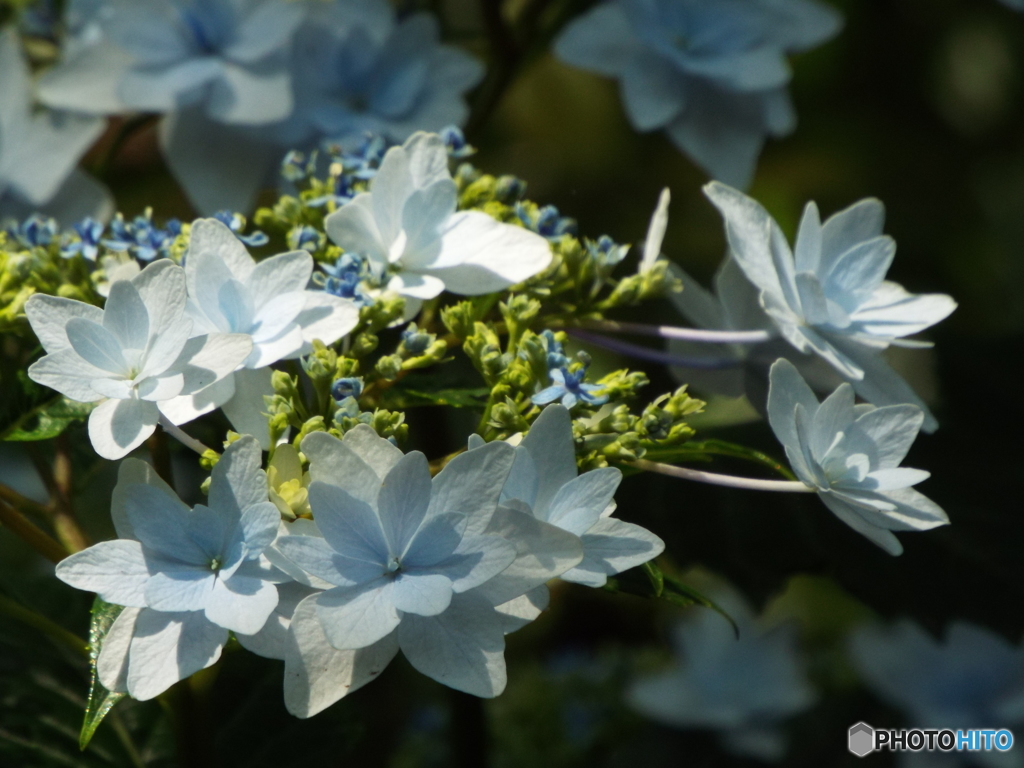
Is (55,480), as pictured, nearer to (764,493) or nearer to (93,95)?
(93,95)

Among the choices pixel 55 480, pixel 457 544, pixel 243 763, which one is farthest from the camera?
pixel 243 763

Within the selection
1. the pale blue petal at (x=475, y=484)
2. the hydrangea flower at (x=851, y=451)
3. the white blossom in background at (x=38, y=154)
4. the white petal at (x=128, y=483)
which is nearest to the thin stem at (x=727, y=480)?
the hydrangea flower at (x=851, y=451)

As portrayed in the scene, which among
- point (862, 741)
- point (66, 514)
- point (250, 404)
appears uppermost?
point (250, 404)

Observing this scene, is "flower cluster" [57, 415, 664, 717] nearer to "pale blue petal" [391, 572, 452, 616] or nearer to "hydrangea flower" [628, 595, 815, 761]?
"pale blue petal" [391, 572, 452, 616]

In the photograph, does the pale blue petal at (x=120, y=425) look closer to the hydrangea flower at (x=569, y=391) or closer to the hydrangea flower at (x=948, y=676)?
the hydrangea flower at (x=569, y=391)

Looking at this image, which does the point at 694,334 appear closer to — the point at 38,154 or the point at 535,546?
the point at 535,546

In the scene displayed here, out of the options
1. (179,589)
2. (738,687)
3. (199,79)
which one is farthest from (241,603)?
(738,687)

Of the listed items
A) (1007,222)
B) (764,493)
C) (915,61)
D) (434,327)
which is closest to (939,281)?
(1007,222)
